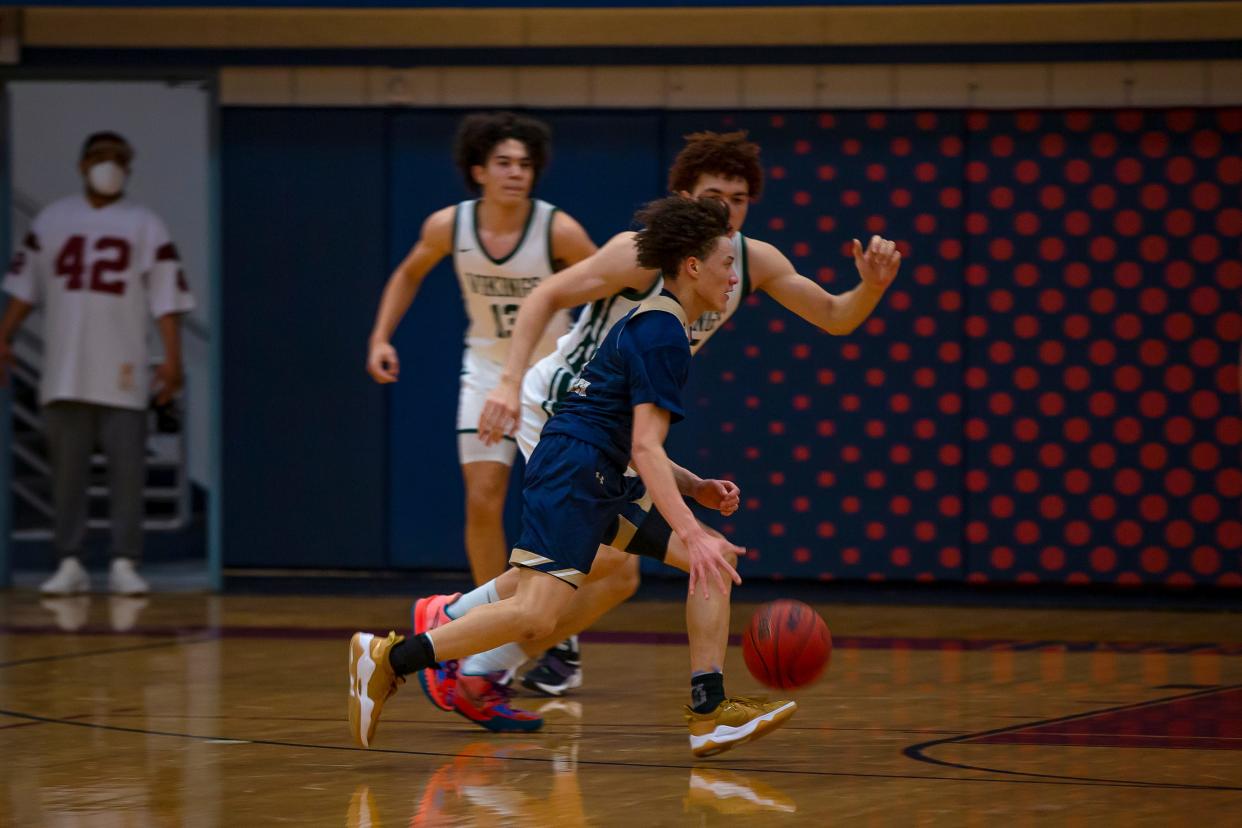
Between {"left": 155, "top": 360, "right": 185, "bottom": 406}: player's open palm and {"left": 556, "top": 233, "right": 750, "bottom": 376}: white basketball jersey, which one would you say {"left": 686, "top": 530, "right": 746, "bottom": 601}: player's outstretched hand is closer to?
{"left": 556, "top": 233, "right": 750, "bottom": 376}: white basketball jersey

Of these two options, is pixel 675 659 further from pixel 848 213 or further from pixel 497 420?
pixel 848 213

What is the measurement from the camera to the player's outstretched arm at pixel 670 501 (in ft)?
14.5

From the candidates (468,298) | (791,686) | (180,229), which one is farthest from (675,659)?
(180,229)

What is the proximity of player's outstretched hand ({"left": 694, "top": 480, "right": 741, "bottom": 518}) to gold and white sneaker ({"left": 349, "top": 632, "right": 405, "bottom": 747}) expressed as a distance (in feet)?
2.85

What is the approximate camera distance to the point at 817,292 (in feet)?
17.6

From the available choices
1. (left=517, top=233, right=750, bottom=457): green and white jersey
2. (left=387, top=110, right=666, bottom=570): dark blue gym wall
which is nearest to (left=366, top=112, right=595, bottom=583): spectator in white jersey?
(left=517, top=233, right=750, bottom=457): green and white jersey

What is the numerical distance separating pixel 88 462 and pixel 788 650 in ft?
17.1

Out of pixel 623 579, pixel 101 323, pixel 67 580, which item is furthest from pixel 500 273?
pixel 67 580

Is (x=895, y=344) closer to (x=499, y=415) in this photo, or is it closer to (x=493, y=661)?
(x=499, y=415)

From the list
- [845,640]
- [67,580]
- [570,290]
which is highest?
[570,290]

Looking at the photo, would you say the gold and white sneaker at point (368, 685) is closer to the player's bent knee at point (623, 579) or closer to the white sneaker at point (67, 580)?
the player's bent knee at point (623, 579)

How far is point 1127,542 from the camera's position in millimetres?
8820

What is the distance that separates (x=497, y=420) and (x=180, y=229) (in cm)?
775

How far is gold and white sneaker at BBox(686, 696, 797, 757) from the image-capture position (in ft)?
15.2
